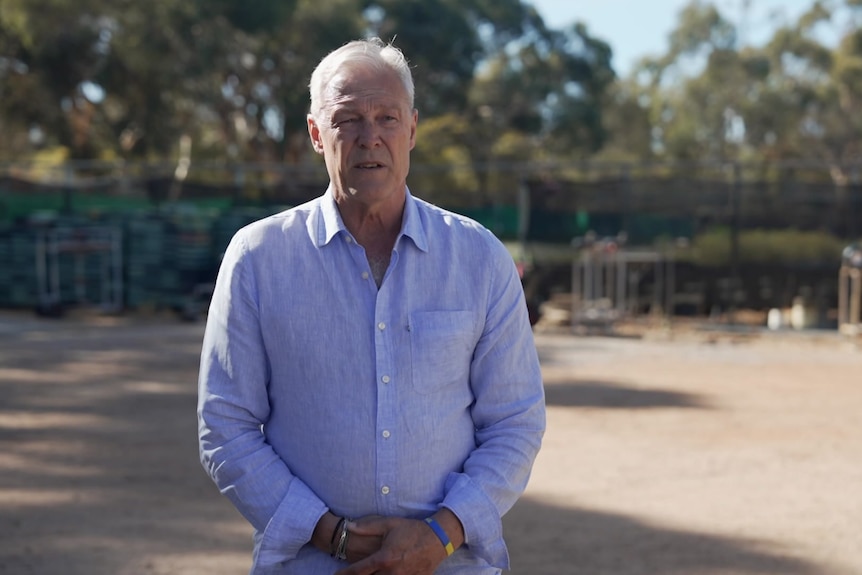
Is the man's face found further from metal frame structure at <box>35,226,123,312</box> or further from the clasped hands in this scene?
metal frame structure at <box>35,226,123,312</box>

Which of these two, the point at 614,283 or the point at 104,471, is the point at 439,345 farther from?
the point at 614,283

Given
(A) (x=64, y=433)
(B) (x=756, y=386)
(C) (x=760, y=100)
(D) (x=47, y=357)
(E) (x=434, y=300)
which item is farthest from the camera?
(C) (x=760, y=100)

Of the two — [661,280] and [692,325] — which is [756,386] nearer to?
[692,325]

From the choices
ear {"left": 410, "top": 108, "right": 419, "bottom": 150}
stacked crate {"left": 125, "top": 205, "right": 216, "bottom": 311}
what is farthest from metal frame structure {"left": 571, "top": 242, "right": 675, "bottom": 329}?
ear {"left": 410, "top": 108, "right": 419, "bottom": 150}

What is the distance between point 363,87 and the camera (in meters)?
2.58

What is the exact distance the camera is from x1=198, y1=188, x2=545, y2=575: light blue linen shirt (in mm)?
2527

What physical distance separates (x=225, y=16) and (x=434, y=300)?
31126 mm

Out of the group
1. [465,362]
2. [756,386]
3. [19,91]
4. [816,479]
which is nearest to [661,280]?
[756,386]

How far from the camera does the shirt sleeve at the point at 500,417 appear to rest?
2.58 metres

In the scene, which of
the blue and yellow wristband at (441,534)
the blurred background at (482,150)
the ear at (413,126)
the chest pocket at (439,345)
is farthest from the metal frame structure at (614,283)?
the blue and yellow wristband at (441,534)

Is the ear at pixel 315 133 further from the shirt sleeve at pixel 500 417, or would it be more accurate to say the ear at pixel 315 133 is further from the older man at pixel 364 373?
the shirt sleeve at pixel 500 417

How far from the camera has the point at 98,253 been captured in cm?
1869

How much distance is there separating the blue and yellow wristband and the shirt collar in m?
0.59

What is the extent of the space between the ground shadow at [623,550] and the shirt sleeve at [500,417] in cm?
293
